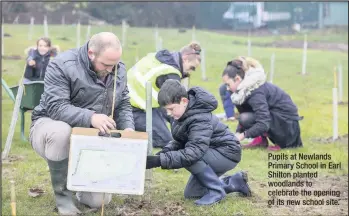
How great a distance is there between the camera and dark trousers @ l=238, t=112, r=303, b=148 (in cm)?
862

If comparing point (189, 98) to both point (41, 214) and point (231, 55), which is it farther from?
point (231, 55)

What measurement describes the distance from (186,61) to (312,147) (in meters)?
2.71

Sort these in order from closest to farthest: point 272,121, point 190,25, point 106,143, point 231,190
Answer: point 106,143
point 231,190
point 272,121
point 190,25

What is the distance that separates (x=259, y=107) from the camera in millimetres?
8391

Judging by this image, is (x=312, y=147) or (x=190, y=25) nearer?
(x=312, y=147)

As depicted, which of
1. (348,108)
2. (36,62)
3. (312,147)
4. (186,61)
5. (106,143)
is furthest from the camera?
(348,108)

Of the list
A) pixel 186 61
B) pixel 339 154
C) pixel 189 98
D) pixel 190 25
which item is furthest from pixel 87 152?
pixel 190 25

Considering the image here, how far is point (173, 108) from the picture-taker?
5.46 m

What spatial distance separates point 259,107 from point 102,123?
13.0ft

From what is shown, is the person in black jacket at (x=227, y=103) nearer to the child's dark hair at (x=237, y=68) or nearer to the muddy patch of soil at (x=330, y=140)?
the muddy patch of soil at (x=330, y=140)

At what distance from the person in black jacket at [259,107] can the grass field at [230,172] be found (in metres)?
0.28

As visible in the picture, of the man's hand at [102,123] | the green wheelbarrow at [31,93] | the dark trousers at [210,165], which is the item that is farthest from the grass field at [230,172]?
the man's hand at [102,123]

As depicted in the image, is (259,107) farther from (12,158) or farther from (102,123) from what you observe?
(102,123)

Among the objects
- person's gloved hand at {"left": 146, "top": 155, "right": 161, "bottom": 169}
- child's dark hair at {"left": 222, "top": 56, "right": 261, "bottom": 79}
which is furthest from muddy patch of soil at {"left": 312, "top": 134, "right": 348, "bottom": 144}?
A: person's gloved hand at {"left": 146, "top": 155, "right": 161, "bottom": 169}
